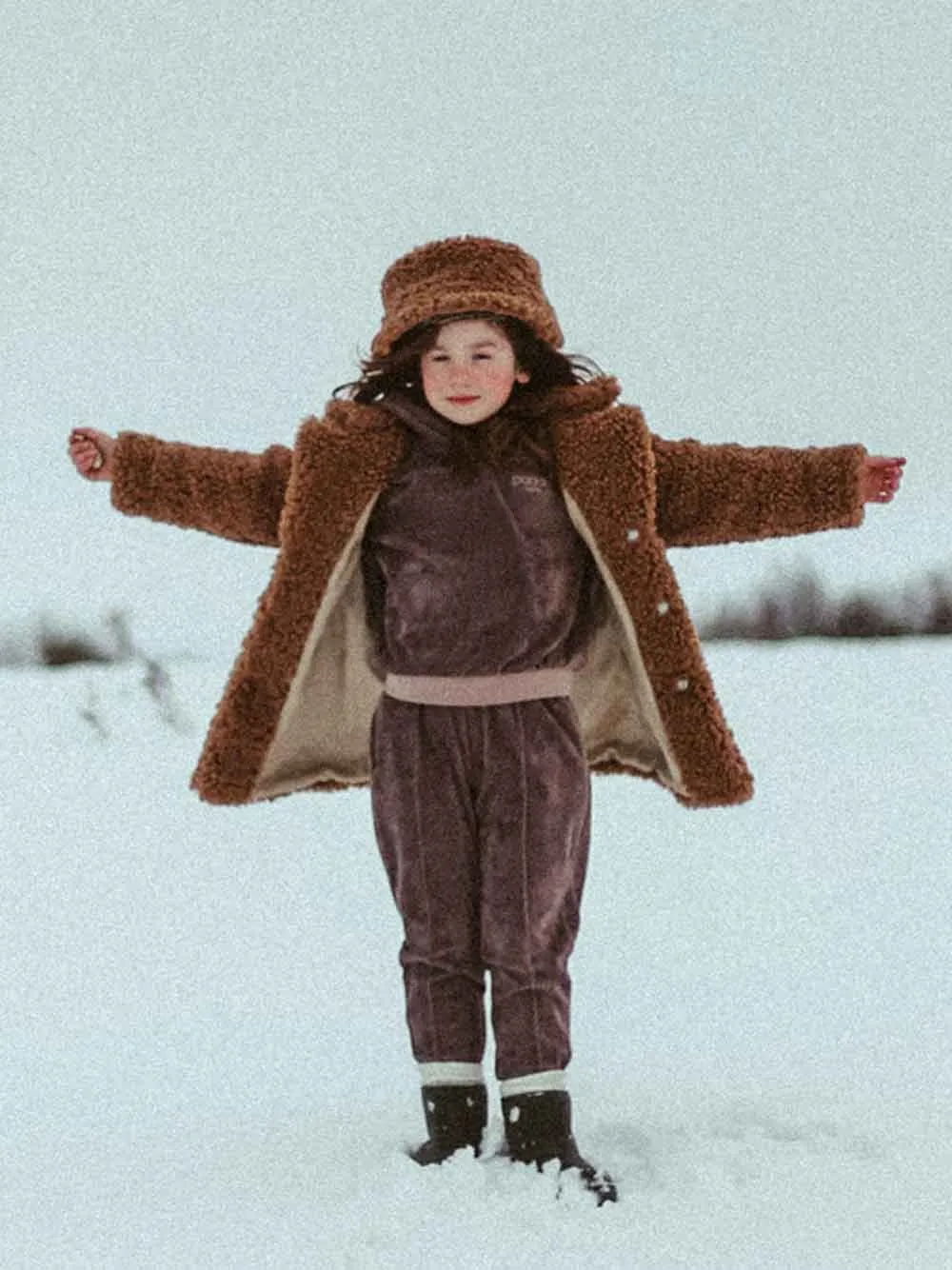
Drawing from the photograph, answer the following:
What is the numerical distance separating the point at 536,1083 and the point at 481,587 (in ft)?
1.65

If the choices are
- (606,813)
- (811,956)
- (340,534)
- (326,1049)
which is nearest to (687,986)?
(811,956)

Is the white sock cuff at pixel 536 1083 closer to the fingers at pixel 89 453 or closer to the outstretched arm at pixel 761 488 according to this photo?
the outstretched arm at pixel 761 488

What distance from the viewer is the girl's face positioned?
152 cm

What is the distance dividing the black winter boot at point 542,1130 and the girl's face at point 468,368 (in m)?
0.70

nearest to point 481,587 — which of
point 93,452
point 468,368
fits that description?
point 468,368

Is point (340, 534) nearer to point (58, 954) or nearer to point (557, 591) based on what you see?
point (557, 591)

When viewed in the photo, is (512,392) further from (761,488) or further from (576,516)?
(761,488)

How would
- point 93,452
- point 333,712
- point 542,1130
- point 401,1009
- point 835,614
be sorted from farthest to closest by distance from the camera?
point 835,614, point 401,1009, point 333,712, point 93,452, point 542,1130

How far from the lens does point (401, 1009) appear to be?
1989 mm

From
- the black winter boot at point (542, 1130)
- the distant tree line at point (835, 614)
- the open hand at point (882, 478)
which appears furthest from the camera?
the distant tree line at point (835, 614)

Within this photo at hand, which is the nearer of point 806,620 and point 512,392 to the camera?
point 512,392

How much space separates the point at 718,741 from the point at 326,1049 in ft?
2.24

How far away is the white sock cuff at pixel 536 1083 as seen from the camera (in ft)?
4.88

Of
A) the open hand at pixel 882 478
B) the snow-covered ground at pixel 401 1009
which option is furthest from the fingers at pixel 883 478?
the snow-covered ground at pixel 401 1009
